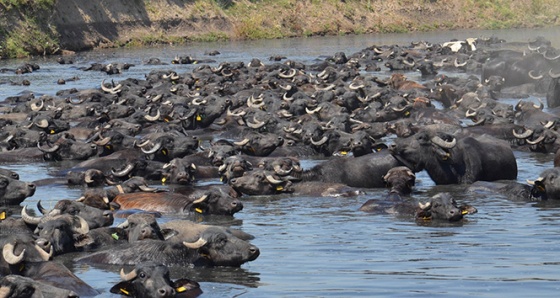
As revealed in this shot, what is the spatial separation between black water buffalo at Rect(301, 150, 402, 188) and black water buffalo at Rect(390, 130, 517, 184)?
29cm

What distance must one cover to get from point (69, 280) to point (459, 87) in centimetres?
1888

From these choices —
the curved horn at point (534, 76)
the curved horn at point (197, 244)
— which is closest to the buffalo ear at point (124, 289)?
the curved horn at point (197, 244)

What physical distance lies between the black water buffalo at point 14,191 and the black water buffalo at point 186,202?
3.82 feet

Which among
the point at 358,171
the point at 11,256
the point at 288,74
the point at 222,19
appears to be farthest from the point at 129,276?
the point at 222,19

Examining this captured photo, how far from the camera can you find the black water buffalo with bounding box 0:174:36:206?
13.8m

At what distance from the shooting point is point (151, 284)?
333 inches

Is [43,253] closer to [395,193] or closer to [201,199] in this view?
[201,199]

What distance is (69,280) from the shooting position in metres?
8.91

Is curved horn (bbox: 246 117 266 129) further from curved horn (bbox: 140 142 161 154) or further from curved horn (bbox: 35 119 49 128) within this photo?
curved horn (bbox: 35 119 49 128)

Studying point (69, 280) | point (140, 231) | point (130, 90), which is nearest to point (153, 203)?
point (140, 231)

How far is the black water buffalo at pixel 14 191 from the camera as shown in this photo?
13766 mm

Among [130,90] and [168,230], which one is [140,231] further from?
[130,90]

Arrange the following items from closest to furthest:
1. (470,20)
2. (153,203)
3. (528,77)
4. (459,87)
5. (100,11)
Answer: (153,203) < (459,87) < (528,77) < (100,11) < (470,20)

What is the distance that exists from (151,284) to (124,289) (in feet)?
1.31
